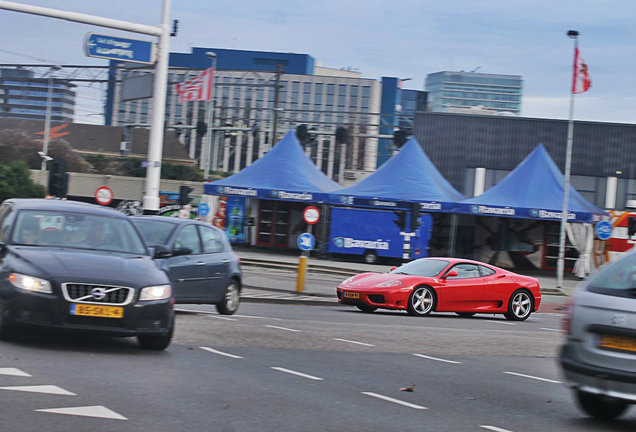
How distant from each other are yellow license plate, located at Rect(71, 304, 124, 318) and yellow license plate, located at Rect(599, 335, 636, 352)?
4.35 m

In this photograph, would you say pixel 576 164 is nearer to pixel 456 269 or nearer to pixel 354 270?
pixel 354 270

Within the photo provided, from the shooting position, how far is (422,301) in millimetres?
17266

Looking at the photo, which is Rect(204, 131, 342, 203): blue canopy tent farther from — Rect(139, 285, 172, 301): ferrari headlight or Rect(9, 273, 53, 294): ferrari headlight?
Rect(9, 273, 53, 294): ferrari headlight

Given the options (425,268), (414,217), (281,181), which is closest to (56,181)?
(414,217)

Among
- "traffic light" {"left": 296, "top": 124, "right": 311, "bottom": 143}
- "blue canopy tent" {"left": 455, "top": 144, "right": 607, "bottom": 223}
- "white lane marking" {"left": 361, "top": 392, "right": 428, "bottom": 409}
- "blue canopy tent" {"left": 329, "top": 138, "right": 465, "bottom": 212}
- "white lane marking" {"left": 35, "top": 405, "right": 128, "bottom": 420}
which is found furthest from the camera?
"traffic light" {"left": 296, "top": 124, "right": 311, "bottom": 143}

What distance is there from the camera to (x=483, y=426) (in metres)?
6.56

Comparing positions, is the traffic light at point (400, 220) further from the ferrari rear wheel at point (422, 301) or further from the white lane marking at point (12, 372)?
the white lane marking at point (12, 372)

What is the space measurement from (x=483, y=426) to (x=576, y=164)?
45525 mm

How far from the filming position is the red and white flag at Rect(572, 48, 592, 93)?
1277 inches

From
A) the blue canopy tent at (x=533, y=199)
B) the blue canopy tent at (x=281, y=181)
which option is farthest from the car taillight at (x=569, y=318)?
the blue canopy tent at (x=281, y=181)

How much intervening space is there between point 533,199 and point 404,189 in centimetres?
543

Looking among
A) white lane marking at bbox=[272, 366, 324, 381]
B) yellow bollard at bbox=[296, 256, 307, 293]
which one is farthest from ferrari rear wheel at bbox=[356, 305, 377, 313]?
white lane marking at bbox=[272, 366, 324, 381]

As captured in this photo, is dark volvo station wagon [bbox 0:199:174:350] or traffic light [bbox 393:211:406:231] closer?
dark volvo station wagon [bbox 0:199:174:350]

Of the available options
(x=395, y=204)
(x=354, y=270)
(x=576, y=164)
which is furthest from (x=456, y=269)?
(x=576, y=164)
